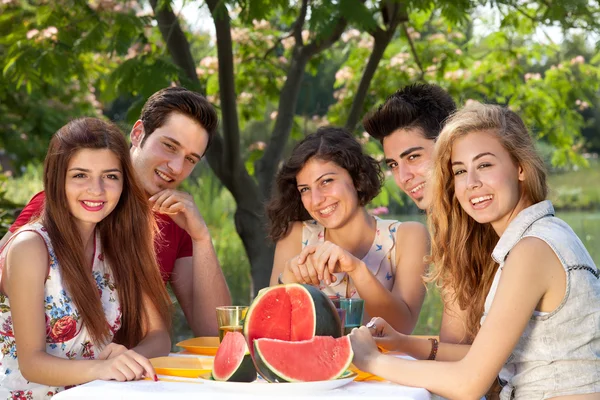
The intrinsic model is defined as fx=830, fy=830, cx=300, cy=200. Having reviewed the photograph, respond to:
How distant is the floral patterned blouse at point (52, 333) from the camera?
275cm

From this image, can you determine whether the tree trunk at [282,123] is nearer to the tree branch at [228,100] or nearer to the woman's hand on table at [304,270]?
the tree branch at [228,100]

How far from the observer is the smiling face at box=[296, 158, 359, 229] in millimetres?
3809

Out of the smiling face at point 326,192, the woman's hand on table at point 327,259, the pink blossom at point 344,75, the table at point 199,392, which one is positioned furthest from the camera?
the pink blossom at point 344,75

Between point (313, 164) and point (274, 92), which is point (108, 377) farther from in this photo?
point (274, 92)

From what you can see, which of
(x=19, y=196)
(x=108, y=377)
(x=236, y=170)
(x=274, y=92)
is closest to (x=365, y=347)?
Answer: (x=108, y=377)

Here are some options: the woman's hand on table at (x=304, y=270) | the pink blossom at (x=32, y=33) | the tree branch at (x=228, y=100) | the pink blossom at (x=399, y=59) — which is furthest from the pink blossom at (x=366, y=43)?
the woman's hand on table at (x=304, y=270)

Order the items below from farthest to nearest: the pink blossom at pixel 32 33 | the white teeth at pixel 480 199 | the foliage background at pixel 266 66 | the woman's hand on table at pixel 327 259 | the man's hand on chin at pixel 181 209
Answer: the pink blossom at pixel 32 33 → the foliage background at pixel 266 66 → the man's hand on chin at pixel 181 209 → the woman's hand on table at pixel 327 259 → the white teeth at pixel 480 199

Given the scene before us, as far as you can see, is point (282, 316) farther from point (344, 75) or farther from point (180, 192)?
point (344, 75)

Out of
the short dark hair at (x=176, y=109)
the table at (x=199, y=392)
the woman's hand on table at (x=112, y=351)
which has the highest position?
the short dark hair at (x=176, y=109)

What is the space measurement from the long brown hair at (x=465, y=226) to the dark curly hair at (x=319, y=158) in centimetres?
86

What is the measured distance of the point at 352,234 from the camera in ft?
13.2

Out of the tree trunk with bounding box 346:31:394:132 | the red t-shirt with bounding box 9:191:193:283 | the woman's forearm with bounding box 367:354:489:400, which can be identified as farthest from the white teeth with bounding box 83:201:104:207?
the tree trunk with bounding box 346:31:394:132

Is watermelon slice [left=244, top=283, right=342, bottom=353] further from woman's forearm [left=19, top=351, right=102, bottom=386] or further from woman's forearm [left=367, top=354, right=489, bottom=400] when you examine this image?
woman's forearm [left=19, top=351, right=102, bottom=386]

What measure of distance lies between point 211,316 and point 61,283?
105 centimetres
